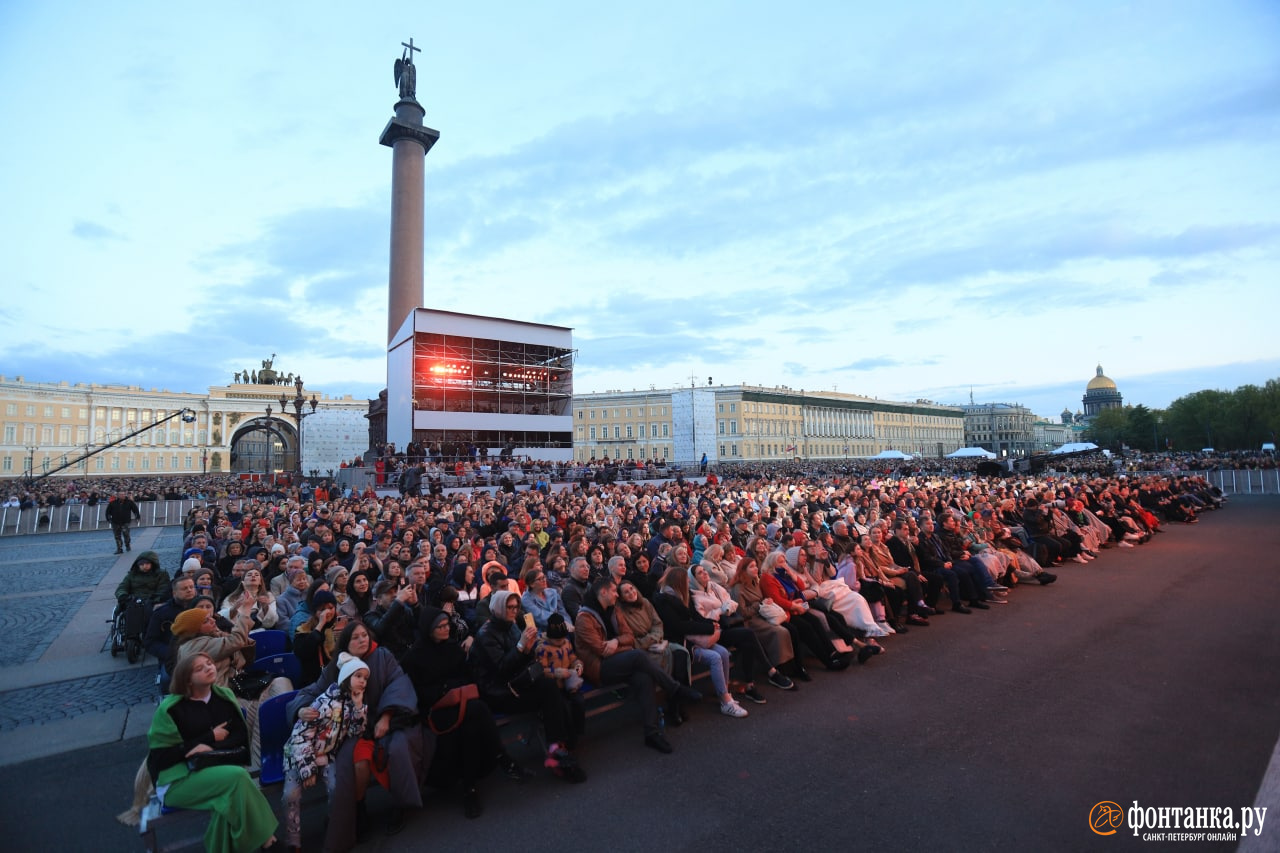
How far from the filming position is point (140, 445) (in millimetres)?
83312

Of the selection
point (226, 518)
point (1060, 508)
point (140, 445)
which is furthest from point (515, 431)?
point (140, 445)

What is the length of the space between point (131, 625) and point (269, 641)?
3117mm

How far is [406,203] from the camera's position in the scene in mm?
45406

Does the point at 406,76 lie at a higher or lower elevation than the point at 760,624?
higher

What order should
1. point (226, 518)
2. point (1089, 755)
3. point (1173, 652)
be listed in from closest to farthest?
point (1089, 755) → point (1173, 652) → point (226, 518)

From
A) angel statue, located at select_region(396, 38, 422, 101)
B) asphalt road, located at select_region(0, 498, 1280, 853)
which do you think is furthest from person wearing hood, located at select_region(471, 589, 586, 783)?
angel statue, located at select_region(396, 38, 422, 101)

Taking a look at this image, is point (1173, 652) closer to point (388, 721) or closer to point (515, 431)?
point (388, 721)

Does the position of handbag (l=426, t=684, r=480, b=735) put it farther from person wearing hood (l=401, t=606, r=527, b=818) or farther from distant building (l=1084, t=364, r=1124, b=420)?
distant building (l=1084, t=364, r=1124, b=420)

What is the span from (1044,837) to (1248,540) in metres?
16.2

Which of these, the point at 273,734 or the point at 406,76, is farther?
the point at 406,76

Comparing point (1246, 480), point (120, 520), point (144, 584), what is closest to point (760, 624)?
point (144, 584)

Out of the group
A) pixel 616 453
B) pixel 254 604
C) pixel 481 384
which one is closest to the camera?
pixel 254 604

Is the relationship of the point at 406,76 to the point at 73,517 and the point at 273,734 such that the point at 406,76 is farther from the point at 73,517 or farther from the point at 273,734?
the point at 273,734

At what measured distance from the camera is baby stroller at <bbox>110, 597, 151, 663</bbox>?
23.5 ft
